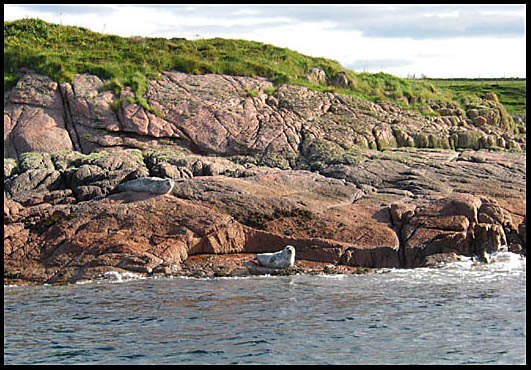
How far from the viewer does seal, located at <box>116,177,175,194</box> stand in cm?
2294

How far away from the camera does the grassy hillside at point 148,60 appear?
98.6ft

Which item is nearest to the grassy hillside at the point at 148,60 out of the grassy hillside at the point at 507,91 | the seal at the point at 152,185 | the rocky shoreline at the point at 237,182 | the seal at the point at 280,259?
the rocky shoreline at the point at 237,182

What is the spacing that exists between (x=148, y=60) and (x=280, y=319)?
1831 centimetres

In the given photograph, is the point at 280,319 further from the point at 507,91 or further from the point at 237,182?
the point at 507,91

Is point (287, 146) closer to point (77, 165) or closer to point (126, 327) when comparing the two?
point (77, 165)

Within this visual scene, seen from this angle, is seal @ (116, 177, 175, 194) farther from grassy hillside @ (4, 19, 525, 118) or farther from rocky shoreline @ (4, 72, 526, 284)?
grassy hillside @ (4, 19, 525, 118)

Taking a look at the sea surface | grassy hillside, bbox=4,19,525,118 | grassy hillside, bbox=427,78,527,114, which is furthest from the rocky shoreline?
grassy hillside, bbox=427,78,527,114

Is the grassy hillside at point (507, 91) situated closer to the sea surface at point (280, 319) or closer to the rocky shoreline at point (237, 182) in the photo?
the rocky shoreline at point (237, 182)

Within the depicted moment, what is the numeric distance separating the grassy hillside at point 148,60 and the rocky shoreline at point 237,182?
0.73m

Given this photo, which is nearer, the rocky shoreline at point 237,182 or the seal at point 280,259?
the seal at point 280,259

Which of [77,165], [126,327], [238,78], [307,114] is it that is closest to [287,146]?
[307,114]

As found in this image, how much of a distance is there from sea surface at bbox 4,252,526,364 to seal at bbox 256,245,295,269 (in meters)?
0.52

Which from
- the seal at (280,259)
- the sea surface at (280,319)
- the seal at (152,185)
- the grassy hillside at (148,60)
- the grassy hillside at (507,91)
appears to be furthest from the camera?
the grassy hillside at (507,91)

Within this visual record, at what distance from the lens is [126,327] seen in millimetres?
15578
